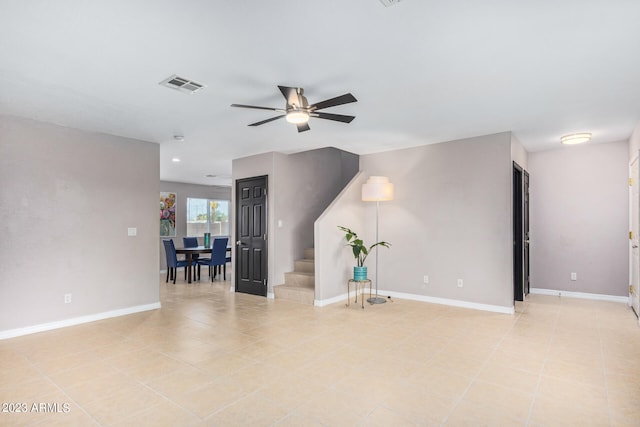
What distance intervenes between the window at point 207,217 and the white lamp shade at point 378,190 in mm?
6590

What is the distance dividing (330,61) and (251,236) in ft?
13.9

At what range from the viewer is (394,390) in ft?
8.63

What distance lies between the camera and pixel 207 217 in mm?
10828

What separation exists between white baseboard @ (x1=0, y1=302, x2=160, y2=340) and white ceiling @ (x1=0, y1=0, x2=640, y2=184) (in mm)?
2445

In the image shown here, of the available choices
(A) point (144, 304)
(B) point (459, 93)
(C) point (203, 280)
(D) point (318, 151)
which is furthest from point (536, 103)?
(C) point (203, 280)

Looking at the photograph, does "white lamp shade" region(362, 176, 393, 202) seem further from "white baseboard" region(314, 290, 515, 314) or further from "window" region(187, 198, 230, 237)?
"window" region(187, 198, 230, 237)

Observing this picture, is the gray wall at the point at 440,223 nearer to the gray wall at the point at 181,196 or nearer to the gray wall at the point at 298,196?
the gray wall at the point at 298,196

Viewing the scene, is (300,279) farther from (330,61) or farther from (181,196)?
(181,196)

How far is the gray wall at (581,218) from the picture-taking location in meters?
5.50

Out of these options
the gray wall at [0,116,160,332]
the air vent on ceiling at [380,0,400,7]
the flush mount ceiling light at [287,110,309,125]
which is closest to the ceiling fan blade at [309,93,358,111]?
the flush mount ceiling light at [287,110,309,125]

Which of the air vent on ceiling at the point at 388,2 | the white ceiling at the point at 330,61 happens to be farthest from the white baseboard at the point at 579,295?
the air vent on ceiling at the point at 388,2

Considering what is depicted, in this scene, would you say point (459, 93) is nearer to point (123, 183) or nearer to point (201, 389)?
point (201, 389)

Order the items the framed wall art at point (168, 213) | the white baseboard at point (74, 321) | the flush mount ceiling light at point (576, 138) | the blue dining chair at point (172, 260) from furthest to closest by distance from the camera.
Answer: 1. the framed wall art at point (168, 213)
2. the blue dining chair at point (172, 260)
3. the flush mount ceiling light at point (576, 138)
4. the white baseboard at point (74, 321)

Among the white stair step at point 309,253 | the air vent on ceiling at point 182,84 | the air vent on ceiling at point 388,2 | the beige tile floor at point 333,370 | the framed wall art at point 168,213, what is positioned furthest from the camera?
the framed wall art at point 168,213
